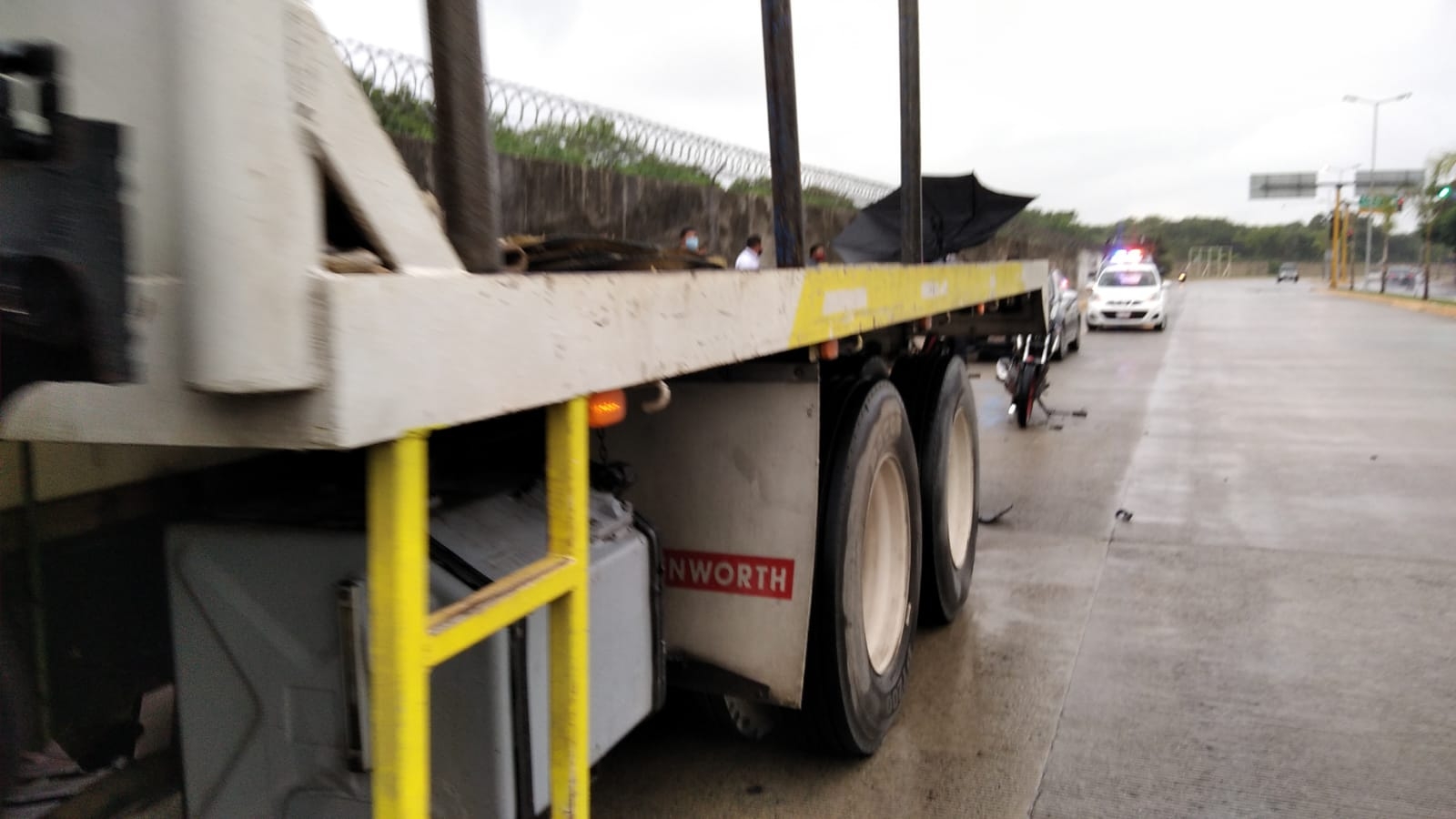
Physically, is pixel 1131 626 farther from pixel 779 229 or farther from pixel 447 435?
pixel 447 435

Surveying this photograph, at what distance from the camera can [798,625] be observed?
3117mm

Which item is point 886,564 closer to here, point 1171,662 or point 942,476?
point 942,476

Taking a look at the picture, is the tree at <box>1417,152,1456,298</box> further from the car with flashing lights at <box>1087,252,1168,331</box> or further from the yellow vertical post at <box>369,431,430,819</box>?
the yellow vertical post at <box>369,431,430,819</box>

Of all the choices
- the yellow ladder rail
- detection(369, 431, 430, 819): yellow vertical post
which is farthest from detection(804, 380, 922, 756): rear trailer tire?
detection(369, 431, 430, 819): yellow vertical post

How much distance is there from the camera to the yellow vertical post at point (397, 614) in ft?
4.60

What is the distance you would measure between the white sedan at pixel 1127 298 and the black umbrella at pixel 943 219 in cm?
2000

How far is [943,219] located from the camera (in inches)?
264

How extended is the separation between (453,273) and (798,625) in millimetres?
1915

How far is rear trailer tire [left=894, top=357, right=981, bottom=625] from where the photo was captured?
4.67 meters

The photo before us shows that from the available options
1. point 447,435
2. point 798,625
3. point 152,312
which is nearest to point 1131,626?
point 798,625

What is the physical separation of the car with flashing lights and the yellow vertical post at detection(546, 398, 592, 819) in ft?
83.0

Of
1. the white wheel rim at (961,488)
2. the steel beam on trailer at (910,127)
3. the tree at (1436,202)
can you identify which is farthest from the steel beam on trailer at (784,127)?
the tree at (1436,202)

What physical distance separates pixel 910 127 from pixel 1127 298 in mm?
22565

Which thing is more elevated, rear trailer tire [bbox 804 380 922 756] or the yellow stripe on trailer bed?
the yellow stripe on trailer bed
